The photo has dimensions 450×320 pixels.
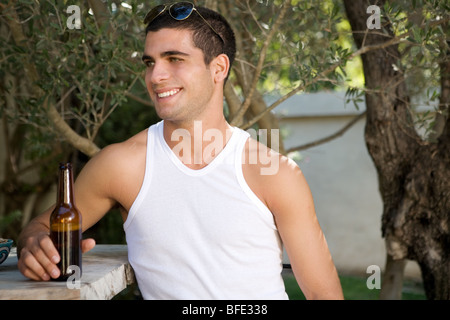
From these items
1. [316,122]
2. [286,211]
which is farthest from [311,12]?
[316,122]

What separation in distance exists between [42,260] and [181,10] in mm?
1195

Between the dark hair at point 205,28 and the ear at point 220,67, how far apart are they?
0.02m

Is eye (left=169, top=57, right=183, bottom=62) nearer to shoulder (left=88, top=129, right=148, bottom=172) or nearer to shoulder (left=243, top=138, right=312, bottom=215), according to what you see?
shoulder (left=88, top=129, right=148, bottom=172)

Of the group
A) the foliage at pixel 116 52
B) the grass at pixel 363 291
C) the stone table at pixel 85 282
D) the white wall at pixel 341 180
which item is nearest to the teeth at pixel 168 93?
the stone table at pixel 85 282

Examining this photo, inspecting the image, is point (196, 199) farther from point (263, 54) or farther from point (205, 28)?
point (263, 54)

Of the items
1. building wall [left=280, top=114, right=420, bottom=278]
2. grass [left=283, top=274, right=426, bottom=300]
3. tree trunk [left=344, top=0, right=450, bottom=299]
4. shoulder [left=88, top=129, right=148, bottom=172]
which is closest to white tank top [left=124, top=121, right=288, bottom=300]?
shoulder [left=88, top=129, right=148, bottom=172]

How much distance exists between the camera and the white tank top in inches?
95.5

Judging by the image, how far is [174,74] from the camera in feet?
8.44

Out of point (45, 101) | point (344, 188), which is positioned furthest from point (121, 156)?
point (344, 188)

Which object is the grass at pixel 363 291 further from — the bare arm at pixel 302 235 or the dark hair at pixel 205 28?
the dark hair at pixel 205 28

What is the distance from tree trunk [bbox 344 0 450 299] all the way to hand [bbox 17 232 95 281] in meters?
2.41

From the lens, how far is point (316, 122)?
925 cm

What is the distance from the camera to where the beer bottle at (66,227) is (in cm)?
211
